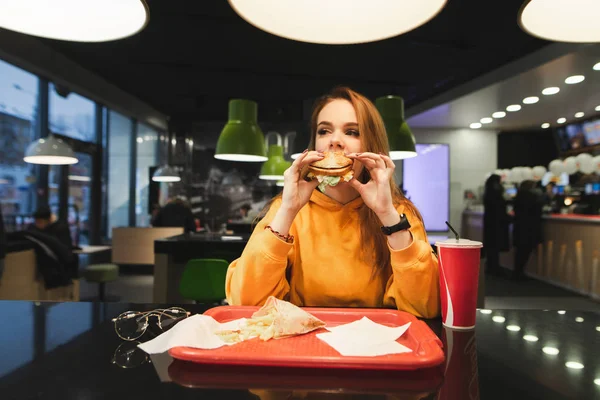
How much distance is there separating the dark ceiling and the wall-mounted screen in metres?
1.73

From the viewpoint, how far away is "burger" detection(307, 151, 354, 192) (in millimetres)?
1383

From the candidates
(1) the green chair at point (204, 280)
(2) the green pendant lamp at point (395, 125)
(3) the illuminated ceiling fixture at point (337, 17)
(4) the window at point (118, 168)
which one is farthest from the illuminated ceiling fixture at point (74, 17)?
(4) the window at point (118, 168)

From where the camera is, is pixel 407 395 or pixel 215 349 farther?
pixel 215 349

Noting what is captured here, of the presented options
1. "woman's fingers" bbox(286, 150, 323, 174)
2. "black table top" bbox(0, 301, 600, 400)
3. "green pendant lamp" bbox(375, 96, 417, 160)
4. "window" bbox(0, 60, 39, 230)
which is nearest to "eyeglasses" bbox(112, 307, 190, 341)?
"black table top" bbox(0, 301, 600, 400)

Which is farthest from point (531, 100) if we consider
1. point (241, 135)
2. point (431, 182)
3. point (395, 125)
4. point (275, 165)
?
point (241, 135)

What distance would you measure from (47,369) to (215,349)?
1.10 ft

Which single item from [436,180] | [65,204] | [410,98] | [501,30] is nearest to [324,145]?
[501,30]

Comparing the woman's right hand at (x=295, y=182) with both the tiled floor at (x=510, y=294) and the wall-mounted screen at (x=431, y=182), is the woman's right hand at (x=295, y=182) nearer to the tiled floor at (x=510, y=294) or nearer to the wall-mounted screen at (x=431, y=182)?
the tiled floor at (x=510, y=294)

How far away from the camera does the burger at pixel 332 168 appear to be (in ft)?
4.54

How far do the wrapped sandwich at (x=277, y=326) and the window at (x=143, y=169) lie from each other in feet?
34.2

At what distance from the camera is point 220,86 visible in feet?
28.1

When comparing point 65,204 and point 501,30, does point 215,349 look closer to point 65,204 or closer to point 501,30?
point 501,30

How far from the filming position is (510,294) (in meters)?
6.41

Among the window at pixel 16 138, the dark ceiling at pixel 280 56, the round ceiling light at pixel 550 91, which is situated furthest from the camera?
the round ceiling light at pixel 550 91
